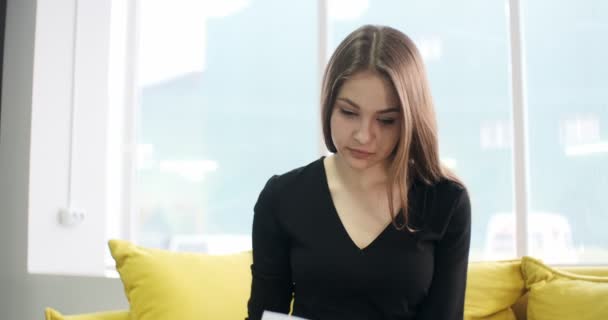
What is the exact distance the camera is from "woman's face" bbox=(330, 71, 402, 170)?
1.11m

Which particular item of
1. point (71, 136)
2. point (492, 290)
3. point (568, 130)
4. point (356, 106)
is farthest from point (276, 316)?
point (71, 136)

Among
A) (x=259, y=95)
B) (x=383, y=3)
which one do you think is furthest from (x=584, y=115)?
(x=259, y=95)

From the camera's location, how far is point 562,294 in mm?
1873

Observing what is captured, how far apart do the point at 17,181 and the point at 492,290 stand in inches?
79.0

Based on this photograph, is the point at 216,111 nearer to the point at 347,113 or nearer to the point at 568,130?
the point at 568,130

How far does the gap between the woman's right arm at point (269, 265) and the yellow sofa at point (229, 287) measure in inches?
28.0

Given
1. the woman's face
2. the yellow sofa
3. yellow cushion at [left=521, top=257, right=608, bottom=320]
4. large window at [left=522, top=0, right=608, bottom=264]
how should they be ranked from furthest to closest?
large window at [left=522, top=0, right=608, bottom=264] < the yellow sofa < yellow cushion at [left=521, top=257, right=608, bottom=320] < the woman's face

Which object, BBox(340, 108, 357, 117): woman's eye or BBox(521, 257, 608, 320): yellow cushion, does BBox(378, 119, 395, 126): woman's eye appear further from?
BBox(521, 257, 608, 320): yellow cushion

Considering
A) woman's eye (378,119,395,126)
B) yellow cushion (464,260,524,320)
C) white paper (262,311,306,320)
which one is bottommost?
yellow cushion (464,260,524,320)

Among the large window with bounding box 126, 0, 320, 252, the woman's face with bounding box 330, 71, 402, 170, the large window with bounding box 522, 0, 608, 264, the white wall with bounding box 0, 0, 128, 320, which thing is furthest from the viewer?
the large window with bounding box 126, 0, 320, 252

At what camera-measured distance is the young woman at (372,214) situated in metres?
1.13

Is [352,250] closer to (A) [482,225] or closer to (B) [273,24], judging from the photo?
(A) [482,225]

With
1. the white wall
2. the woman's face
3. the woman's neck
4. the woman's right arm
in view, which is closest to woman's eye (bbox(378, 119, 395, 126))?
the woman's face

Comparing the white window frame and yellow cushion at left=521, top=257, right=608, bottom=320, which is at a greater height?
the white window frame
